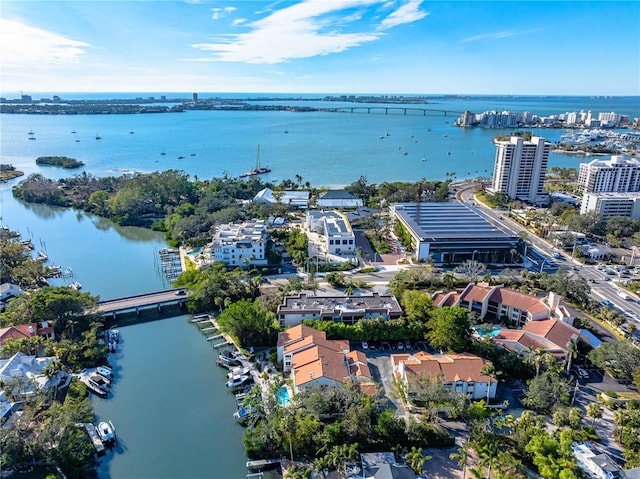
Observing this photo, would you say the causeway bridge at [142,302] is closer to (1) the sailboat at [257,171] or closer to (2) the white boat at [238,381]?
(2) the white boat at [238,381]

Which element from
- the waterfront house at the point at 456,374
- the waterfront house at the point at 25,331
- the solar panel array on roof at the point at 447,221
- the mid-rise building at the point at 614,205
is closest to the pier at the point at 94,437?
the waterfront house at the point at 25,331

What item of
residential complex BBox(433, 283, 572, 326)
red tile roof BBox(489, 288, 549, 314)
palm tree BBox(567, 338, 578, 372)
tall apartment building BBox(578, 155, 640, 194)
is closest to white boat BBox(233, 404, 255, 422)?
residential complex BBox(433, 283, 572, 326)

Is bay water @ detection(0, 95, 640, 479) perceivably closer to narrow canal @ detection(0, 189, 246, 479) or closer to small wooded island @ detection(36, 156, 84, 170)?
narrow canal @ detection(0, 189, 246, 479)

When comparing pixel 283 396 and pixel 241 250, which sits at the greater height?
pixel 241 250

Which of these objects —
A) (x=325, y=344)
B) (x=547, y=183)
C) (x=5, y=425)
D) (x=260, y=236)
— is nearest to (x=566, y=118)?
(x=547, y=183)

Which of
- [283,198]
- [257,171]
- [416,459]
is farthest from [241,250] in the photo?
[257,171]

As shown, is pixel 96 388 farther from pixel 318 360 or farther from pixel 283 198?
pixel 283 198
